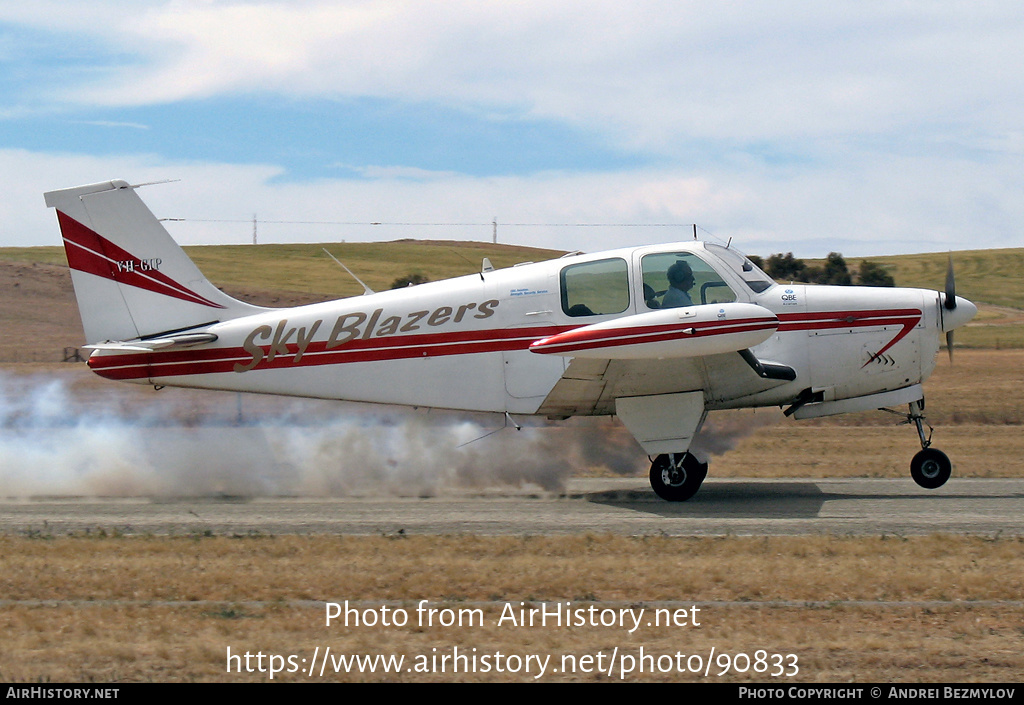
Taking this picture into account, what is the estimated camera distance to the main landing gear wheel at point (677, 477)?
10.6 m

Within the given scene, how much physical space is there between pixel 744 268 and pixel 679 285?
841mm

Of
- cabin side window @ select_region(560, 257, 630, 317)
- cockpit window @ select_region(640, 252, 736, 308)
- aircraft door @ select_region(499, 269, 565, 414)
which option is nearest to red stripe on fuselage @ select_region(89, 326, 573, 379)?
aircraft door @ select_region(499, 269, 565, 414)

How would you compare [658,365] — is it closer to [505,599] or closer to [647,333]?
[647,333]

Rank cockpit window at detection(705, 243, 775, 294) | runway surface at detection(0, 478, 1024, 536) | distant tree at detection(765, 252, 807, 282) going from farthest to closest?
distant tree at detection(765, 252, 807, 282)
cockpit window at detection(705, 243, 775, 294)
runway surface at detection(0, 478, 1024, 536)

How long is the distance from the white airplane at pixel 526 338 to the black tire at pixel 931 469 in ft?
0.05

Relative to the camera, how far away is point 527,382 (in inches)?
436

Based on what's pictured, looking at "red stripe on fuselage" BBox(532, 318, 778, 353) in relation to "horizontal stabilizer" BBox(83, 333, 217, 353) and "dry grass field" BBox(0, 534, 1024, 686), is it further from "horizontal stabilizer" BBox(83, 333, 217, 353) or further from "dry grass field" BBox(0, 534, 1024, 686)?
"horizontal stabilizer" BBox(83, 333, 217, 353)

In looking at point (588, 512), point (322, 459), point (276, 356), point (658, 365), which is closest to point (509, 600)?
point (588, 512)

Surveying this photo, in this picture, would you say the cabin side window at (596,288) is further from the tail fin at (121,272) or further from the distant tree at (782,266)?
the distant tree at (782,266)

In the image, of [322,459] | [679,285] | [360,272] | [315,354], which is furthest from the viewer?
[360,272]

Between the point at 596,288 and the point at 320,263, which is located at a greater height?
the point at 320,263

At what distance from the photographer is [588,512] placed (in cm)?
1013

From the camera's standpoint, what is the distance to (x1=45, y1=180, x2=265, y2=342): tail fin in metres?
11.4

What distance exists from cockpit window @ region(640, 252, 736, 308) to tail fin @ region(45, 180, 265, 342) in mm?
4546
